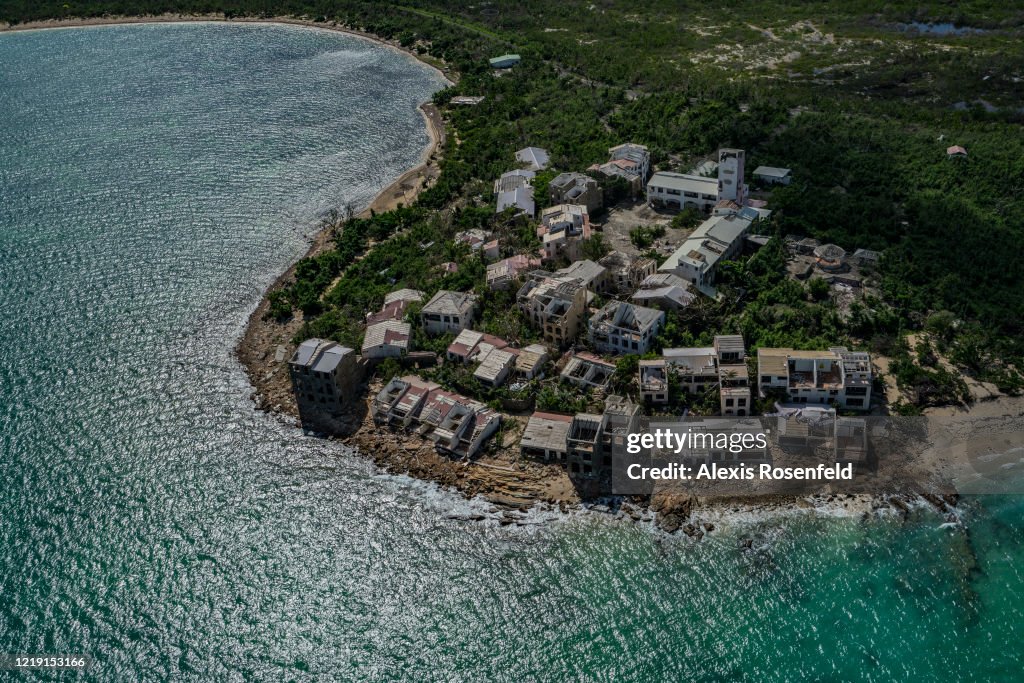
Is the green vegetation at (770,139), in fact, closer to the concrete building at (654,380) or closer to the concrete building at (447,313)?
the concrete building at (447,313)

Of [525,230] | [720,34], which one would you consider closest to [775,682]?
[525,230]

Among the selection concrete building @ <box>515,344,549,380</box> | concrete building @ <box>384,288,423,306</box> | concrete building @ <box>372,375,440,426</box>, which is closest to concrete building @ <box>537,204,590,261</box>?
concrete building @ <box>384,288,423,306</box>

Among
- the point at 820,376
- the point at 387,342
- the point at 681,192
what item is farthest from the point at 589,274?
the point at 820,376

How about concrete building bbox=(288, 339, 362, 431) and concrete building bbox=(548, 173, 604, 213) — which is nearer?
concrete building bbox=(288, 339, 362, 431)

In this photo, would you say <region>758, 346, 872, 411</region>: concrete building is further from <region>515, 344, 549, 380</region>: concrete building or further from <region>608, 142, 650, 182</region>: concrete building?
<region>608, 142, 650, 182</region>: concrete building

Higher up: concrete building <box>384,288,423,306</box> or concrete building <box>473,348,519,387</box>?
concrete building <box>473,348,519,387</box>

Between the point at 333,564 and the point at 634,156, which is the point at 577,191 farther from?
the point at 333,564

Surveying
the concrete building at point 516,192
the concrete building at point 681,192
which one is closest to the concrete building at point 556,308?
the concrete building at point 516,192

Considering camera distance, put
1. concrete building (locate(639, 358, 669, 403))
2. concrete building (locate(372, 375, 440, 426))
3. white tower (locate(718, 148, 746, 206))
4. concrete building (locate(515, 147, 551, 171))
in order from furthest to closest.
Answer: concrete building (locate(515, 147, 551, 171)) < white tower (locate(718, 148, 746, 206)) < concrete building (locate(372, 375, 440, 426)) < concrete building (locate(639, 358, 669, 403))
